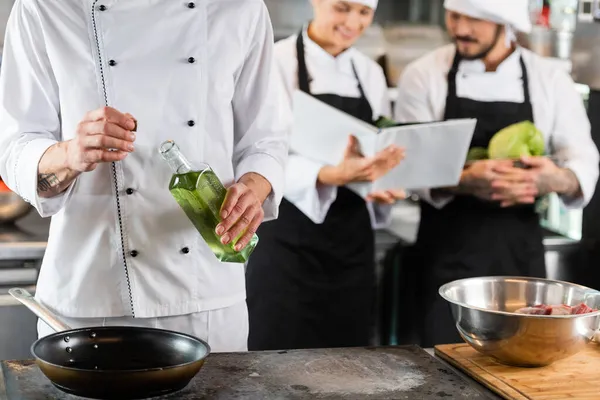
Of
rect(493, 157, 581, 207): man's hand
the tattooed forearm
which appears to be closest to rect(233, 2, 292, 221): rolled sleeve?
rect(493, 157, 581, 207): man's hand

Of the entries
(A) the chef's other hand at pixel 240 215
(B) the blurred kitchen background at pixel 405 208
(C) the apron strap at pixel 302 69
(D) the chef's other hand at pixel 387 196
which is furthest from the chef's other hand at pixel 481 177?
(A) the chef's other hand at pixel 240 215

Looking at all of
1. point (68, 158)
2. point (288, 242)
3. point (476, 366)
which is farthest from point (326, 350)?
point (288, 242)

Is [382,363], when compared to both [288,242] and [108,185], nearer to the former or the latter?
[108,185]

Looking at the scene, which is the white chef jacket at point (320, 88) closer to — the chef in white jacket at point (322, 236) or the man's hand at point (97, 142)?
the chef in white jacket at point (322, 236)

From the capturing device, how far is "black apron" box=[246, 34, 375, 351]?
10.7 ft

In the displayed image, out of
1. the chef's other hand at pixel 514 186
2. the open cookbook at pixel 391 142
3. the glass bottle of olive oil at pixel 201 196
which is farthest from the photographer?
the chef's other hand at pixel 514 186

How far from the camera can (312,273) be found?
129 inches

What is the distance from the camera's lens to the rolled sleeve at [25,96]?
75.9 inches

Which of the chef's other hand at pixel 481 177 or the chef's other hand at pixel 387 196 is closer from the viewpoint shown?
the chef's other hand at pixel 481 177

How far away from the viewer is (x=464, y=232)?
328cm

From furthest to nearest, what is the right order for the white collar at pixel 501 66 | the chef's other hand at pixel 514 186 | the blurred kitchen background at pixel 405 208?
the white collar at pixel 501 66, the blurred kitchen background at pixel 405 208, the chef's other hand at pixel 514 186

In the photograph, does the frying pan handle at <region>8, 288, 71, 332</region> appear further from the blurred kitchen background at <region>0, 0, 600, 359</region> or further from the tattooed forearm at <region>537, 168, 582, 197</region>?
the tattooed forearm at <region>537, 168, 582, 197</region>

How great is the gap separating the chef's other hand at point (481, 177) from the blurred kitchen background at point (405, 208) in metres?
0.51

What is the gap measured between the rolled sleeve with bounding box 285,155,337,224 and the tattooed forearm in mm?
698
